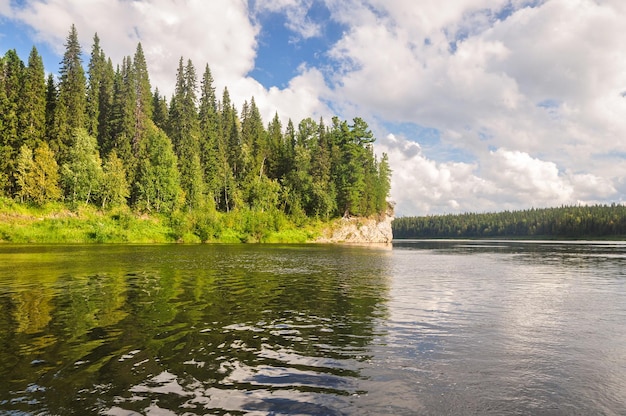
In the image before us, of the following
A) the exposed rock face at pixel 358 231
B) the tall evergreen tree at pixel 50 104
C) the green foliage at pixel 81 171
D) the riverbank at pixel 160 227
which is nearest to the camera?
the riverbank at pixel 160 227

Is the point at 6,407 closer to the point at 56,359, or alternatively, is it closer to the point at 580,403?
the point at 56,359

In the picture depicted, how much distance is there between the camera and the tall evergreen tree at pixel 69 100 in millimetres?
85812

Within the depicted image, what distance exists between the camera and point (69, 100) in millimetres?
91875

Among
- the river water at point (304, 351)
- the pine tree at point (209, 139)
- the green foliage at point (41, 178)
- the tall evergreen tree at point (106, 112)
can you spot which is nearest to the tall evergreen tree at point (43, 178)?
the green foliage at point (41, 178)

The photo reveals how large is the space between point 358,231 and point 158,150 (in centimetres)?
6532

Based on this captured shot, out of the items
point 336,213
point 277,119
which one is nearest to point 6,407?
point 336,213

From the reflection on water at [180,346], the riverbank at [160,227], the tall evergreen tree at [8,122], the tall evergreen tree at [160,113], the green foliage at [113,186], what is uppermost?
the tall evergreen tree at [160,113]

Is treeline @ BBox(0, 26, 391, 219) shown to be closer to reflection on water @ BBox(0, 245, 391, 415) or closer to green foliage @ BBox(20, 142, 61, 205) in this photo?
green foliage @ BBox(20, 142, 61, 205)

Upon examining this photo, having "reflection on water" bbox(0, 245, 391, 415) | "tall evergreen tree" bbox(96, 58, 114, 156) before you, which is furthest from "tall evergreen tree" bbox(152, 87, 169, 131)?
"reflection on water" bbox(0, 245, 391, 415)

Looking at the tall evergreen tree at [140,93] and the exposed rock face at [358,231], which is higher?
the tall evergreen tree at [140,93]

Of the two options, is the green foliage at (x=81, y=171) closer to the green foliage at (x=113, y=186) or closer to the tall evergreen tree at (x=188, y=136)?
the green foliage at (x=113, y=186)

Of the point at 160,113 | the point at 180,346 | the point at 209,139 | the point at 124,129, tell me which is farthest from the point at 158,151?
the point at 180,346

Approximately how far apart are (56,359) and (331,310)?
36.1 ft

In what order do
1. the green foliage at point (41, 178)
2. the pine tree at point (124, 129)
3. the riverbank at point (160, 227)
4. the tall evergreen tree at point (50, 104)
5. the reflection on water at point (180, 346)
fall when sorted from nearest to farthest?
the reflection on water at point (180, 346) → the riverbank at point (160, 227) → the green foliage at point (41, 178) → the tall evergreen tree at point (50, 104) → the pine tree at point (124, 129)
